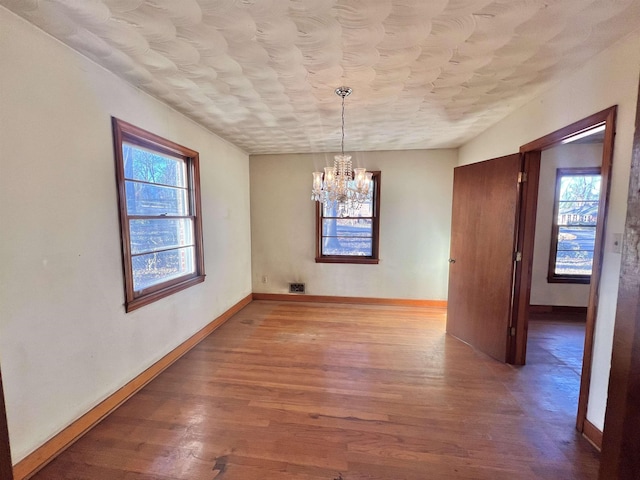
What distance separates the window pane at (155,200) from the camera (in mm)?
2195

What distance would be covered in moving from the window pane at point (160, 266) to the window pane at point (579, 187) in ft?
16.3

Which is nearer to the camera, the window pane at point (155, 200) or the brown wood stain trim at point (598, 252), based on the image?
the brown wood stain trim at point (598, 252)

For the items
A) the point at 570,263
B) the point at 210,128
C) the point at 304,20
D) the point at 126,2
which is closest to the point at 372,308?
the point at 570,263

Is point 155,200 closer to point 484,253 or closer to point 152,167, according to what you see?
→ point 152,167

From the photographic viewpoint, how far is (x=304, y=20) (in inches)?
54.0

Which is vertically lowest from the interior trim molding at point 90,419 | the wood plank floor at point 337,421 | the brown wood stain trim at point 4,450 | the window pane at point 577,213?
the wood plank floor at point 337,421

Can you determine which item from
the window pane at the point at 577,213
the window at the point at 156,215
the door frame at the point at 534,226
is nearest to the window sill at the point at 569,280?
the window pane at the point at 577,213

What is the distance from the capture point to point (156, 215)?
246cm

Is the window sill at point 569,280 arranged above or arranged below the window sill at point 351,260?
below

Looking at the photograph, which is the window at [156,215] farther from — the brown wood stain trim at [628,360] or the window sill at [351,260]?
the brown wood stain trim at [628,360]

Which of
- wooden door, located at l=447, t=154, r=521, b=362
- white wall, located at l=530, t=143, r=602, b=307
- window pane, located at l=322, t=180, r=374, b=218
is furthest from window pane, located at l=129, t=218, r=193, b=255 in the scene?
white wall, located at l=530, t=143, r=602, b=307

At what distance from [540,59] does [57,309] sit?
333 centimetres

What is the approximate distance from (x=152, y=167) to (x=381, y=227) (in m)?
3.03

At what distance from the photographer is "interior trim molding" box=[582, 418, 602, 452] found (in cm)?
161
